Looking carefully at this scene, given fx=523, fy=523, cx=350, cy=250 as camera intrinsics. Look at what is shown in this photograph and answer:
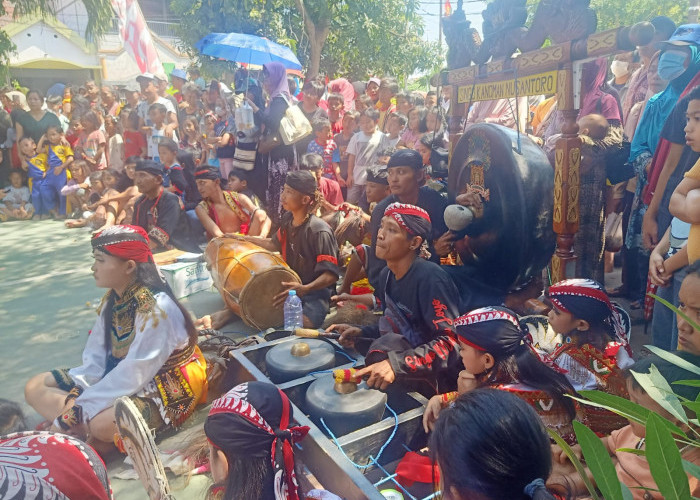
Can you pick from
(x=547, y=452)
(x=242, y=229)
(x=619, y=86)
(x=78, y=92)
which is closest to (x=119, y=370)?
(x=547, y=452)

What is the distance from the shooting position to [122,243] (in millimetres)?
2764

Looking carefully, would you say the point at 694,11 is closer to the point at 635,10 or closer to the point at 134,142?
the point at 134,142

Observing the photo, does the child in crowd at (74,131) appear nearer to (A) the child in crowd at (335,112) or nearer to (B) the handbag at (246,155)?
(A) the child in crowd at (335,112)

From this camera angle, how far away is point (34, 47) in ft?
80.8

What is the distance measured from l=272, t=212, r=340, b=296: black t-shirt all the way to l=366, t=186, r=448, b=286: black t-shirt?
12.8 inches

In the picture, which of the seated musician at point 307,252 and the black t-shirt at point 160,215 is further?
the black t-shirt at point 160,215

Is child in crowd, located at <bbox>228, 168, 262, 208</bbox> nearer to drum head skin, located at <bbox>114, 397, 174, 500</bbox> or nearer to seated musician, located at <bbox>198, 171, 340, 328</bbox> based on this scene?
seated musician, located at <bbox>198, 171, 340, 328</bbox>

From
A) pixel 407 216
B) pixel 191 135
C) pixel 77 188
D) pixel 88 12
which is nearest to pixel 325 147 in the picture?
pixel 191 135

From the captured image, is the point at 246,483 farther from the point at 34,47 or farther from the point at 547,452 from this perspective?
the point at 34,47

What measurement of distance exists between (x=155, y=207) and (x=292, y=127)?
1.82 meters

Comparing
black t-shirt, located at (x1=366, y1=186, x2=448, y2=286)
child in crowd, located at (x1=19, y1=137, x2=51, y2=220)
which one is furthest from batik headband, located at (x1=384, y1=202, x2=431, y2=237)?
child in crowd, located at (x1=19, y1=137, x2=51, y2=220)

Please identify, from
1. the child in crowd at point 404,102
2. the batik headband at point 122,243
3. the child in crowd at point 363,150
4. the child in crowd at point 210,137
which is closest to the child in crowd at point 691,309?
the batik headband at point 122,243

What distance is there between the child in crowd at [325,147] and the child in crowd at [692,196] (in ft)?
16.9

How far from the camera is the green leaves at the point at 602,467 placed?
2.05ft
